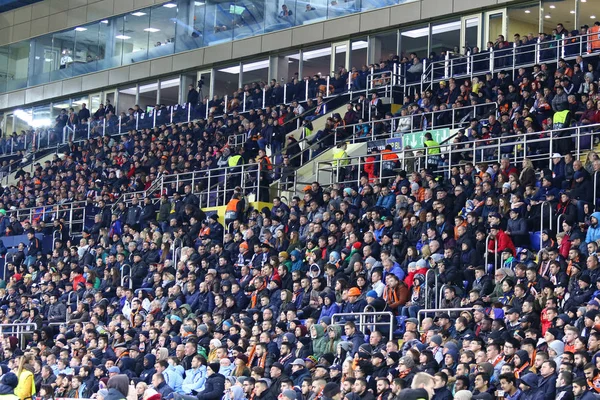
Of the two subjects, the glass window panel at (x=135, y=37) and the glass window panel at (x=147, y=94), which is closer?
the glass window panel at (x=135, y=37)

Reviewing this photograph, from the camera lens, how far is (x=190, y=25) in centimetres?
4009

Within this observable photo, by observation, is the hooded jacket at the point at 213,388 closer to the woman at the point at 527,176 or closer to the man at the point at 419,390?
the woman at the point at 527,176

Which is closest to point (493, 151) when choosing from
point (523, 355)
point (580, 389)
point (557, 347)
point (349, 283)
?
→ point (349, 283)

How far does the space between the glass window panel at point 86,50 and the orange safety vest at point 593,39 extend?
856 inches

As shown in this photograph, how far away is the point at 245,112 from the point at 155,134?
12.1 feet

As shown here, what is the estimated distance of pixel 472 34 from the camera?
32.1 meters

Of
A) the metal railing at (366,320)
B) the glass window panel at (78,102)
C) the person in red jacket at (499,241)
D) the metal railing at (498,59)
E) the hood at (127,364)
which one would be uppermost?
the glass window panel at (78,102)

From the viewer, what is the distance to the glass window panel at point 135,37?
137 feet

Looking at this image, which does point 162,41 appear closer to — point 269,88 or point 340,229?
point 269,88

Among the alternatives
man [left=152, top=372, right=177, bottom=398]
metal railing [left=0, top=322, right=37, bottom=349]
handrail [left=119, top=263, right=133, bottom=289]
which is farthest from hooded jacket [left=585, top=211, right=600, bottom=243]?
metal railing [left=0, top=322, right=37, bottom=349]

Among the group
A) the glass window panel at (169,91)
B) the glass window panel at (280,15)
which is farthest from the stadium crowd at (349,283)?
the glass window panel at (169,91)

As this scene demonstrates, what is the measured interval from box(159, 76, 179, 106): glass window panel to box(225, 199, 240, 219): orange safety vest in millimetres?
15478

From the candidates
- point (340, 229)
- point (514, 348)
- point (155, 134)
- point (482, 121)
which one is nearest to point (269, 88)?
point (155, 134)

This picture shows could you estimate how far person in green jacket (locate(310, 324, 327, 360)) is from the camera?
1812 cm
